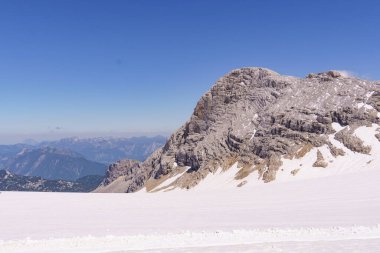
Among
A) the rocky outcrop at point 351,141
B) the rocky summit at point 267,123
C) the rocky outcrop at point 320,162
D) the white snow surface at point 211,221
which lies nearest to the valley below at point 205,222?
the white snow surface at point 211,221

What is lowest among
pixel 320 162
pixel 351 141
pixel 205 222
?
pixel 205 222

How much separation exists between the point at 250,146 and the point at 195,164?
371 inches

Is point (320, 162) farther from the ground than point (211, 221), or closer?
farther from the ground

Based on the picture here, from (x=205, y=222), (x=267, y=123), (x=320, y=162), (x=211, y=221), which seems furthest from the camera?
(x=267, y=123)

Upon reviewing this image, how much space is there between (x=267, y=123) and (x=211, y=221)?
39.1 meters

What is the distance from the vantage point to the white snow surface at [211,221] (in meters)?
14.5

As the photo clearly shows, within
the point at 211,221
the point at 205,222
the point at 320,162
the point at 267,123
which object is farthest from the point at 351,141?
the point at 205,222

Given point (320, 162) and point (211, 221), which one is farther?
point (320, 162)

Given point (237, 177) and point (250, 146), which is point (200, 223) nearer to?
point (237, 177)

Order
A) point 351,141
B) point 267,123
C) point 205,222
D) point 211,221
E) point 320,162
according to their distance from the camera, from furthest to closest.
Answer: point 267,123 → point 351,141 → point 320,162 → point 211,221 → point 205,222

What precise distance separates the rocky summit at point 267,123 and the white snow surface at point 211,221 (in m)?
14.0

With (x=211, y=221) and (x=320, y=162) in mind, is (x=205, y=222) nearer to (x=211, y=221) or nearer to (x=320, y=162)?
(x=211, y=221)

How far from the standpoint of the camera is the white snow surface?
14.5m

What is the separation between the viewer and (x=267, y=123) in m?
57.2
